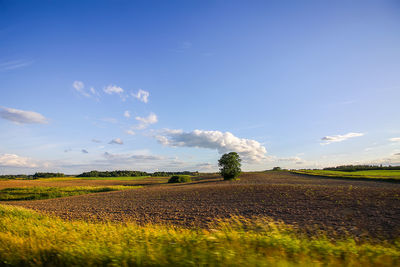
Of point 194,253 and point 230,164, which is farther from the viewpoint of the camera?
point 230,164

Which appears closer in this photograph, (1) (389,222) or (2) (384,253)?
(2) (384,253)

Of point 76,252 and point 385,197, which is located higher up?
point 76,252

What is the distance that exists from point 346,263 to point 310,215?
1031cm

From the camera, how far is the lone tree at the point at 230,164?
4944 centimetres

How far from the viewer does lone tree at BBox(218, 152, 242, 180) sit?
49.4 m

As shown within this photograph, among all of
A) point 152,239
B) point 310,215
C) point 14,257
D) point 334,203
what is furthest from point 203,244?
point 334,203

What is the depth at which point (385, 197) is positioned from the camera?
17547mm

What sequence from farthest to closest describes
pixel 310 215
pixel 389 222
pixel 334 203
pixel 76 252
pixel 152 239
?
pixel 334 203 → pixel 310 215 → pixel 389 222 → pixel 152 239 → pixel 76 252

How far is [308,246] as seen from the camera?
506 cm

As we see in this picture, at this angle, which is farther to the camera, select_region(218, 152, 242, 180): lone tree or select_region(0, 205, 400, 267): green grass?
select_region(218, 152, 242, 180): lone tree

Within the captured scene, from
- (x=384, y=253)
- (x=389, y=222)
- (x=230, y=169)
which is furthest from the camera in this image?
(x=230, y=169)

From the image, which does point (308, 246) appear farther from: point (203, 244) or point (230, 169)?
point (230, 169)

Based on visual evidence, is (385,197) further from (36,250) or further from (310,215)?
(36,250)

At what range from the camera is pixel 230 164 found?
164 ft
